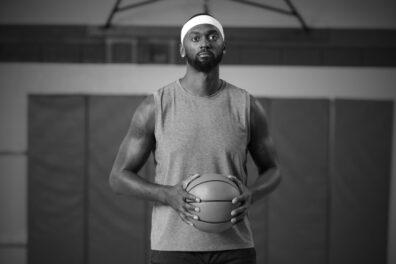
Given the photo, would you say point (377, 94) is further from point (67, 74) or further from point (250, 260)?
point (250, 260)

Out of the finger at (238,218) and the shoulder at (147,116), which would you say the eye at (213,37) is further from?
the finger at (238,218)

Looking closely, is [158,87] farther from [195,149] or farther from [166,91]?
[195,149]

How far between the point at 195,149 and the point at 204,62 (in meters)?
0.37

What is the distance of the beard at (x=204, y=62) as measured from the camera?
84.2 inches

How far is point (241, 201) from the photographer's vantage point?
1.98 metres

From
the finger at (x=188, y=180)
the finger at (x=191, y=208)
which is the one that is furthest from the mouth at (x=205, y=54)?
the finger at (x=191, y=208)

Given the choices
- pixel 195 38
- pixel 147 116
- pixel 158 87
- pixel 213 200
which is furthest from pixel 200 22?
pixel 158 87

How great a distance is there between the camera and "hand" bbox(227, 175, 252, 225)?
1934mm

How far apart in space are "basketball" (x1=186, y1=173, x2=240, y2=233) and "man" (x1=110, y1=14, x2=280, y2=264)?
1.4 inches

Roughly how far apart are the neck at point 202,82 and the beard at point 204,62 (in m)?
0.02

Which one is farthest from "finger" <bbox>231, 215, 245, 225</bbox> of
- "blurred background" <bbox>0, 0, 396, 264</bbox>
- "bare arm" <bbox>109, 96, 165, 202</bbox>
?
"blurred background" <bbox>0, 0, 396, 264</bbox>

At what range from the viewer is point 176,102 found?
2.15 metres

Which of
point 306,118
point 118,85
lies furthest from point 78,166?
point 306,118

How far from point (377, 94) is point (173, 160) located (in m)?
4.16
